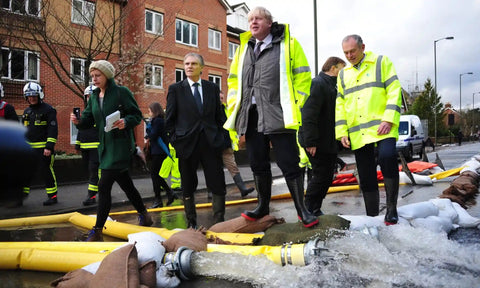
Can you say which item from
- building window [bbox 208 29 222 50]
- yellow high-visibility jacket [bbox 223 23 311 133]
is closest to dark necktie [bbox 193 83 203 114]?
yellow high-visibility jacket [bbox 223 23 311 133]

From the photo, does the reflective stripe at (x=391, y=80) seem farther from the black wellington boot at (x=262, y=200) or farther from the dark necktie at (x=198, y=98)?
the dark necktie at (x=198, y=98)

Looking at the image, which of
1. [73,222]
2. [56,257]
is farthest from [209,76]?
[56,257]

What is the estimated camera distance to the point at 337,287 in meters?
2.26

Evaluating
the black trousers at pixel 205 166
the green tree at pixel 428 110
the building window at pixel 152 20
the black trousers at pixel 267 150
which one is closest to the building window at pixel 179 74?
the building window at pixel 152 20

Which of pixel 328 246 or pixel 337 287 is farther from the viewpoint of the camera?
pixel 328 246

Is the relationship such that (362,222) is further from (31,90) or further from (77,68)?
(77,68)

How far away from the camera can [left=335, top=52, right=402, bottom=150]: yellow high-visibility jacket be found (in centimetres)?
397

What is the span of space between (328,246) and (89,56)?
10822 mm

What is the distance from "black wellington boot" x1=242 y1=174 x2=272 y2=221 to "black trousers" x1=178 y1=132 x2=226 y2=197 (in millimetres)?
605

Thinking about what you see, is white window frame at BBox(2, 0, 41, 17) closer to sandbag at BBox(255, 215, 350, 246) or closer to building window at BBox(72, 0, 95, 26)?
building window at BBox(72, 0, 95, 26)

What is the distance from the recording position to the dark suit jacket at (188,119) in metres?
4.28

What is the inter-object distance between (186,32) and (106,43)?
9.56 m

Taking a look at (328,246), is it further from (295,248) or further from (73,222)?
(73,222)

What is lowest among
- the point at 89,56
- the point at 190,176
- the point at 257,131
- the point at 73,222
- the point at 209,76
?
the point at 73,222
